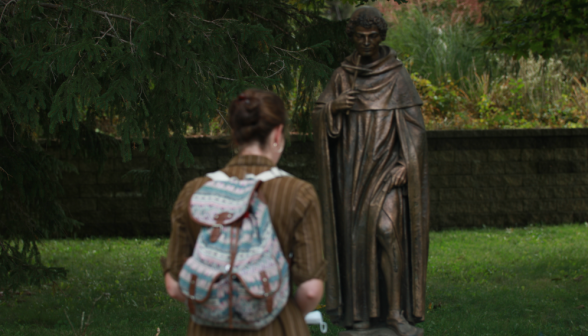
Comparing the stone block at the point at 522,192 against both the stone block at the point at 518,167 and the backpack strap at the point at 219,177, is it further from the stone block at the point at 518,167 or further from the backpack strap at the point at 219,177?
the backpack strap at the point at 219,177

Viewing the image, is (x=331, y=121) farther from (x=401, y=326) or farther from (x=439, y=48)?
(x=439, y=48)

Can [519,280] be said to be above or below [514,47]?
below

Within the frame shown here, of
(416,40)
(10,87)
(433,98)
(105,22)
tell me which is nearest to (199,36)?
(105,22)

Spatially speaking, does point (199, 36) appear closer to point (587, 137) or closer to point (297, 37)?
Answer: point (297, 37)

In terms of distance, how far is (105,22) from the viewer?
5195mm

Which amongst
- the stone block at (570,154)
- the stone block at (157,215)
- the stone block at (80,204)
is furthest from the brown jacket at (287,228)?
the stone block at (570,154)

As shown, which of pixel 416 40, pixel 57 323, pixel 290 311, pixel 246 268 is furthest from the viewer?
pixel 416 40

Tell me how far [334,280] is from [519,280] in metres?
4.58

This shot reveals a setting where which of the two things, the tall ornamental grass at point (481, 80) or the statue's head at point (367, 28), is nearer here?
the statue's head at point (367, 28)

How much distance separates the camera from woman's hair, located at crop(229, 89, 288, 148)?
6.84 ft

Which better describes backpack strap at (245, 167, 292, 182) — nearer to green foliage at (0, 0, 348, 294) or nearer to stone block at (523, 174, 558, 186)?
green foliage at (0, 0, 348, 294)

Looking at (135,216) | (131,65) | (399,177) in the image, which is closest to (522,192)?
(135,216)

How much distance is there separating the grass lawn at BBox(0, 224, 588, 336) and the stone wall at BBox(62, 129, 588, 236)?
1.86 feet

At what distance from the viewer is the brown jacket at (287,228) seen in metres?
2.06
